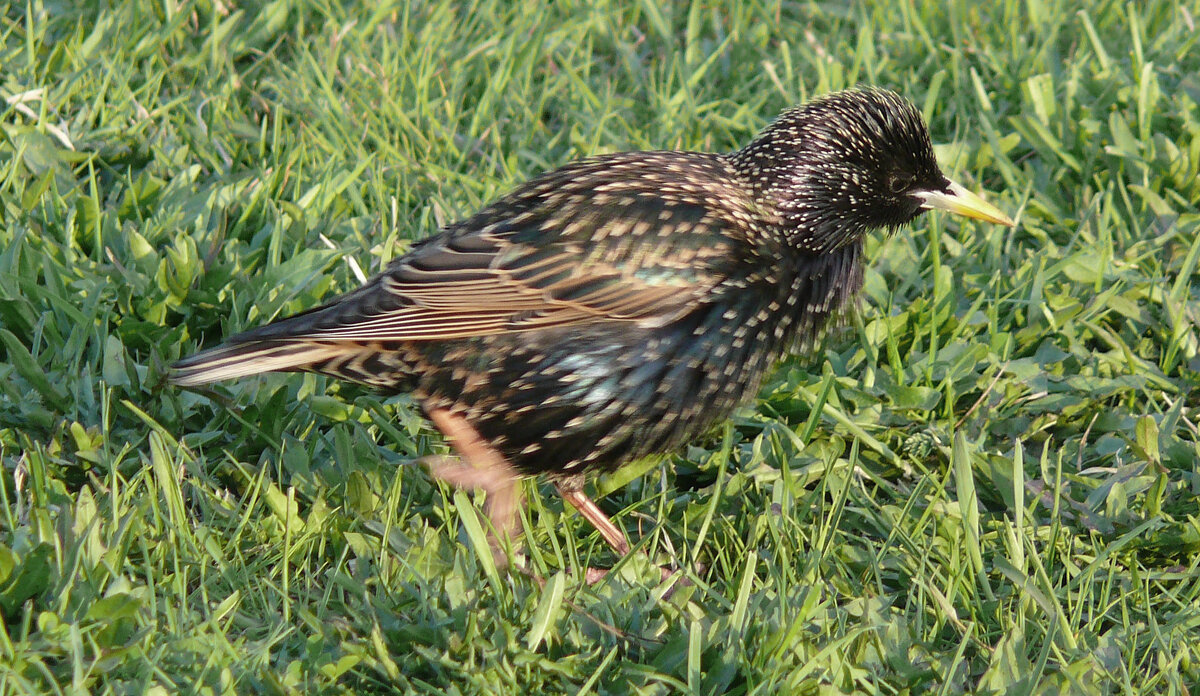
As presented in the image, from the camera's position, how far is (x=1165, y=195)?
194 inches

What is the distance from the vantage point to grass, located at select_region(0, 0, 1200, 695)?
302 cm

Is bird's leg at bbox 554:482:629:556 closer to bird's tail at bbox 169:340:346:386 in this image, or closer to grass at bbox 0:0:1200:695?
grass at bbox 0:0:1200:695

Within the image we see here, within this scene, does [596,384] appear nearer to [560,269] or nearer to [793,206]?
[560,269]

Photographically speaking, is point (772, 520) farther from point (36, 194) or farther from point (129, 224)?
point (36, 194)

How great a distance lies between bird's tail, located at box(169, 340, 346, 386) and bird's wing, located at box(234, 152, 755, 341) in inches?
1.3

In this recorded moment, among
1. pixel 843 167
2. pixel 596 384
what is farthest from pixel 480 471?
pixel 843 167

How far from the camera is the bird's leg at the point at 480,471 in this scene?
3.63 metres

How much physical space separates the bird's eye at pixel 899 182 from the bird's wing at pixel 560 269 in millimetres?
510

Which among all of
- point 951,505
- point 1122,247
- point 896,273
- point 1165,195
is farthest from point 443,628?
point 1165,195

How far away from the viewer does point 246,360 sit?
11.4 ft

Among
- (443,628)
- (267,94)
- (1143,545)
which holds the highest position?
(267,94)

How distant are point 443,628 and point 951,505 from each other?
140 cm

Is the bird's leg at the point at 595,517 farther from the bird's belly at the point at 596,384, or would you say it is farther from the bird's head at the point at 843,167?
the bird's head at the point at 843,167

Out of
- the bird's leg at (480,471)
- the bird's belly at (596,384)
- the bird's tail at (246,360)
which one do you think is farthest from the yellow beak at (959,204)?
the bird's tail at (246,360)
